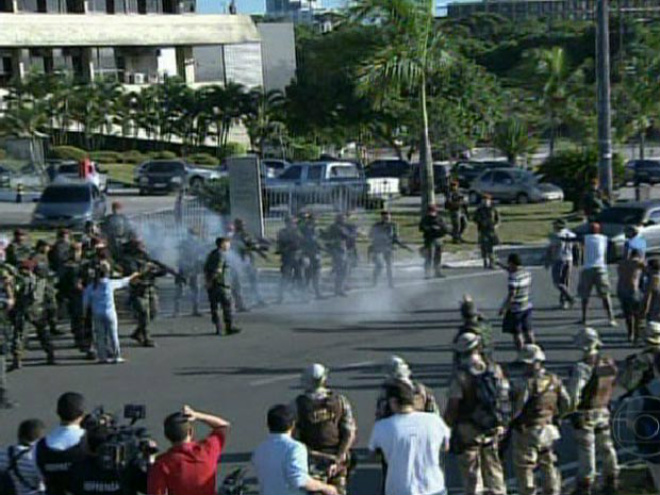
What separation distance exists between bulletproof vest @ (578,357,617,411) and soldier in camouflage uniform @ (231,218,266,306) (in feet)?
43.2

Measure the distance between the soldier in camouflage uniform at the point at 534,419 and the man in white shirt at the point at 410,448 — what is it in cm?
205

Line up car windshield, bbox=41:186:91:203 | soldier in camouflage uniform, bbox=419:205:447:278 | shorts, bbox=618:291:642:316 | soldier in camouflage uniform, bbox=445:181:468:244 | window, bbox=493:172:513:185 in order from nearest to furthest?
shorts, bbox=618:291:642:316 < soldier in camouflage uniform, bbox=419:205:447:278 < soldier in camouflage uniform, bbox=445:181:468:244 < car windshield, bbox=41:186:91:203 < window, bbox=493:172:513:185

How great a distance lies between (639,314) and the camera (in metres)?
19.0

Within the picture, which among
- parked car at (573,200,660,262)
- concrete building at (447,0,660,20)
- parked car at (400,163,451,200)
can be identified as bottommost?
parked car at (400,163,451,200)

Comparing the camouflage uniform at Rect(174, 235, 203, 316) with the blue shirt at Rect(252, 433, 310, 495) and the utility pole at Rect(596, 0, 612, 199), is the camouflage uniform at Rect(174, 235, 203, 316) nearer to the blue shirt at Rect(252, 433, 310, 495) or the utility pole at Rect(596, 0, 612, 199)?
the utility pole at Rect(596, 0, 612, 199)

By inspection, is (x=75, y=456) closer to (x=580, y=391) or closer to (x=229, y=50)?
(x=580, y=391)

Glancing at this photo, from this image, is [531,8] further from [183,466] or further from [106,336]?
[183,466]

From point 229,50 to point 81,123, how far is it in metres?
13.3

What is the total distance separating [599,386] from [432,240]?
16178 millimetres

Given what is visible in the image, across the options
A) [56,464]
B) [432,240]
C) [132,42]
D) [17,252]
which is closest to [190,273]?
[17,252]

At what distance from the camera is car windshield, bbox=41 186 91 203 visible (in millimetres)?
38438

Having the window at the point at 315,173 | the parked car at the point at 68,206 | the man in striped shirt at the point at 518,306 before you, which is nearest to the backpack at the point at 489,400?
the man in striped shirt at the point at 518,306

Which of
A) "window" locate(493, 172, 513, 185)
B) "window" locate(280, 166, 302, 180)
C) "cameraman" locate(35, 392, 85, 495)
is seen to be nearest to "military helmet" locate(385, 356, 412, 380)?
"cameraman" locate(35, 392, 85, 495)

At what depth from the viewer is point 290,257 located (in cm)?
2558
